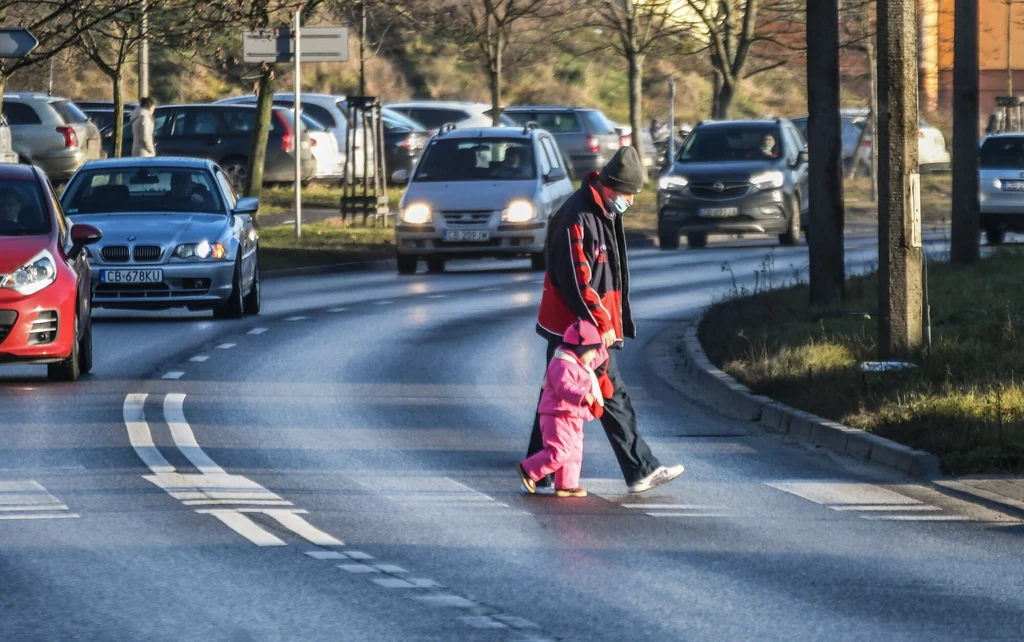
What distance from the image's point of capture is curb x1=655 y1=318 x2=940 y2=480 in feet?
34.2

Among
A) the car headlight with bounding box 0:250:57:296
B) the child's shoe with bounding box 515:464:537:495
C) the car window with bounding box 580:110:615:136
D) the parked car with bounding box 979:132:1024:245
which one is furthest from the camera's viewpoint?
the car window with bounding box 580:110:615:136

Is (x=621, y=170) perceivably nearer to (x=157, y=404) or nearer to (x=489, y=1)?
(x=157, y=404)

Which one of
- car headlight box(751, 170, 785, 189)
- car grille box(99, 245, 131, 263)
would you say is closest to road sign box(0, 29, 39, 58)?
car grille box(99, 245, 131, 263)

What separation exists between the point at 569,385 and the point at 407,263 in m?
16.8

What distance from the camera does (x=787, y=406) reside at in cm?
1234

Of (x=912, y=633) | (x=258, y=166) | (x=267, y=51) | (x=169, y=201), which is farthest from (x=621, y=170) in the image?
(x=258, y=166)

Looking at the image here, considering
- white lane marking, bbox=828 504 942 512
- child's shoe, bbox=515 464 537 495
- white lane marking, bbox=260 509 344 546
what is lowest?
white lane marking, bbox=828 504 942 512

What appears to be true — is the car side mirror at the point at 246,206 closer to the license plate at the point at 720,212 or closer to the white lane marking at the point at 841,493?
the white lane marking at the point at 841,493

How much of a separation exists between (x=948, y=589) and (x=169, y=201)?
13270mm

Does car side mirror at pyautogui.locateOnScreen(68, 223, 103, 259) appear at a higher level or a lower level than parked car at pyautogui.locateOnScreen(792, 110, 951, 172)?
lower

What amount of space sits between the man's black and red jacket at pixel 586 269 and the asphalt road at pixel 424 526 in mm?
869

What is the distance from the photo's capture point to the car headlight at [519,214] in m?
25.1

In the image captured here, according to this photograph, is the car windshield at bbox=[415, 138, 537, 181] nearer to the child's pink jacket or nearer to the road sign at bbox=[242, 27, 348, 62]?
the road sign at bbox=[242, 27, 348, 62]

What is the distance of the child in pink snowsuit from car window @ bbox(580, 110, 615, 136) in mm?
34259
